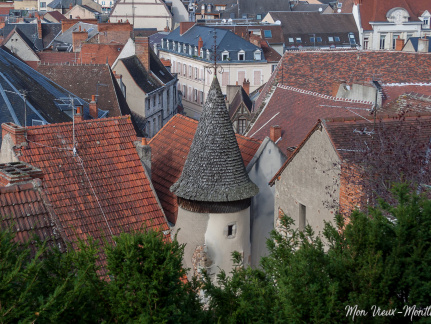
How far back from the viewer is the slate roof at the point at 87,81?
41.9 metres

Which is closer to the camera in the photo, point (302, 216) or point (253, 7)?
point (302, 216)

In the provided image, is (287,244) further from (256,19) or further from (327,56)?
(256,19)

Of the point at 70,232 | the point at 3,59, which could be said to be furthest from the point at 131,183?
the point at 3,59

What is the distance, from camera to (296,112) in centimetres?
2964

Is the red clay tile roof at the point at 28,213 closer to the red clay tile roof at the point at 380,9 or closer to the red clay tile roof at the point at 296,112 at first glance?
the red clay tile roof at the point at 296,112

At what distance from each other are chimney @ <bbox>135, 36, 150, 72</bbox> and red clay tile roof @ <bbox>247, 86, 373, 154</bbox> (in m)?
23.3

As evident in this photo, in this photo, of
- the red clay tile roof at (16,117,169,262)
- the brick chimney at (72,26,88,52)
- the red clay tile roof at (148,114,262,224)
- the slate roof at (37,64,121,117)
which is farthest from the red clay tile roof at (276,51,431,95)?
the brick chimney at (72,26,88,52)

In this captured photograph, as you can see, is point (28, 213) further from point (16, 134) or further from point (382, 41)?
point (382, 41)

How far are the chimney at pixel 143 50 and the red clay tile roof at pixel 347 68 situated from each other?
18490 mm

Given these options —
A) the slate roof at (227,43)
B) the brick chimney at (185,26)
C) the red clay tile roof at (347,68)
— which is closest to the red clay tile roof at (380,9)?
the brick chimney at (185,26)

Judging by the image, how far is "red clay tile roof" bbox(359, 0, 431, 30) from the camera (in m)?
88.7

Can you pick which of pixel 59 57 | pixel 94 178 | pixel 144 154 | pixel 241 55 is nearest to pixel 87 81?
pixel 59 57

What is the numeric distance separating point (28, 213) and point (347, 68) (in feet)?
87.1

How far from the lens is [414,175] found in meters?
18.3
